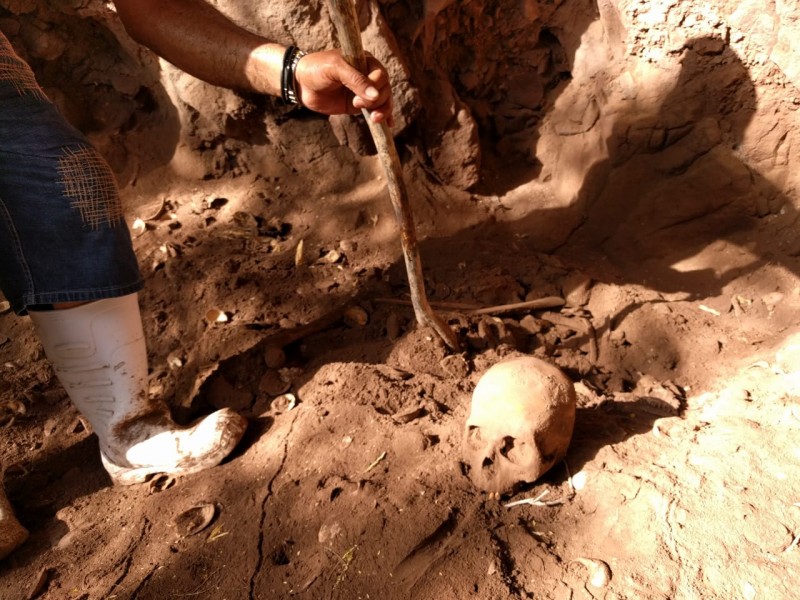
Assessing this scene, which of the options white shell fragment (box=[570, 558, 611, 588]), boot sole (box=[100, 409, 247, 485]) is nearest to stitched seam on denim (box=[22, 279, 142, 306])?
boot sole (box=[100, 409, 247, 485])

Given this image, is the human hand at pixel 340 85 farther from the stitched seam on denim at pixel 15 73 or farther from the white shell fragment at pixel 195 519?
the white shell fragment at pixel 195 519

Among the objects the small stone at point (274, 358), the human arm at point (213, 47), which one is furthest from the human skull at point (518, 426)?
the human arm at point (213, 47)

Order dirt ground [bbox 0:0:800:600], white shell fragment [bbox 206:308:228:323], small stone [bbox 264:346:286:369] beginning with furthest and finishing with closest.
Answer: white shell fragment [bbox 206:308:228:323] < small stone [bbox 264:346:286:369] < dirt ground [bbox 0:0:800:600]

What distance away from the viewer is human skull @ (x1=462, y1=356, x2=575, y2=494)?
1729 mm

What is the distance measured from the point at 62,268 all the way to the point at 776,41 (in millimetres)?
3092

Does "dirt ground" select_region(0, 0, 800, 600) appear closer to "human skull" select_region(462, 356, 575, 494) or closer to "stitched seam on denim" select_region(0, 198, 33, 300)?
"human skull" select_region(462, 356, 575, 494)

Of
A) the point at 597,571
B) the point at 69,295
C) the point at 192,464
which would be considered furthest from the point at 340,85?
the point at 597,571

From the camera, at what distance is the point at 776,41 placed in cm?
254

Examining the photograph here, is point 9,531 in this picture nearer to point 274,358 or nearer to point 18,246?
point 18,246

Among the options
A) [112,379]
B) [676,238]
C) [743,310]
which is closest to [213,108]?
[112,379]

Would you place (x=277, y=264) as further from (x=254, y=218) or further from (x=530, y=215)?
(x=530, y=215)

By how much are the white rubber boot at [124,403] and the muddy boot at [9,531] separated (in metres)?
0.32

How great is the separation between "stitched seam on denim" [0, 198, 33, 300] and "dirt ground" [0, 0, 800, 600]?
32.7 inches

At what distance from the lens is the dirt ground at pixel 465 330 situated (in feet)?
5.57
